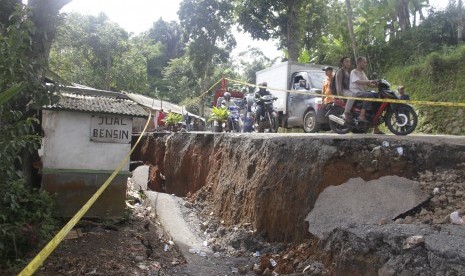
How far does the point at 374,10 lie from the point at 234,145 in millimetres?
10795

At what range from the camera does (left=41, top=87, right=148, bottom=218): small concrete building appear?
743cm

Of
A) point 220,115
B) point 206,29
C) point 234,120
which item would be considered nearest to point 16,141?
point 220,115

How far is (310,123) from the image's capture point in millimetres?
10453

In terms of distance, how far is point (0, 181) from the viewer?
559 centimetres

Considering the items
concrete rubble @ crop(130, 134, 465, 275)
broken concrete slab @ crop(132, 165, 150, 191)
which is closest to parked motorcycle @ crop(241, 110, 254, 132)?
concrete rubble @ crop(130, 134, 465, 275)

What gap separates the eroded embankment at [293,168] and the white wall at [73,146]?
7.50 feet

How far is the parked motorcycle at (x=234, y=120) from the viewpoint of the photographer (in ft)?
44.5

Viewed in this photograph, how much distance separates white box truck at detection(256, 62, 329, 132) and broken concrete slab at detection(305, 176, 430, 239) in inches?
138

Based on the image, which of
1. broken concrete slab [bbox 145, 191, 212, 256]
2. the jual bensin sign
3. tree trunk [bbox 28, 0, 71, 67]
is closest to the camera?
tree trunk [bbox 28, 0, 71, 67]

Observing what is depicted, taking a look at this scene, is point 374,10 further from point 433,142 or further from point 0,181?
point 0,181

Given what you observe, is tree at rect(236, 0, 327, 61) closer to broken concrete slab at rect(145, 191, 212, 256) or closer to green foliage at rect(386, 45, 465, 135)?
green foliage at rect(386, 45, 465, 135)

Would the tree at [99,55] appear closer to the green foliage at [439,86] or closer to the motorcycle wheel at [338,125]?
the green foliage at [439,86]

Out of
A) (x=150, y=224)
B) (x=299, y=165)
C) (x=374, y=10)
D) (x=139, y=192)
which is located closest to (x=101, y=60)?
(x=374, y=10)

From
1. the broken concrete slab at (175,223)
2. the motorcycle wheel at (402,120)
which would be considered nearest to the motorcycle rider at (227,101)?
the broken concrete slab at (175,223)
